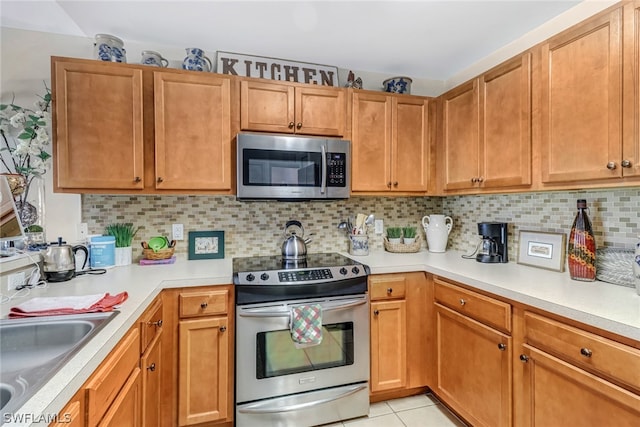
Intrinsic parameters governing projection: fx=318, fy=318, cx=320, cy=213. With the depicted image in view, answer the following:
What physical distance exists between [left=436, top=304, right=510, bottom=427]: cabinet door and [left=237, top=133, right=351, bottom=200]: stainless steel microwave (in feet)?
3.54

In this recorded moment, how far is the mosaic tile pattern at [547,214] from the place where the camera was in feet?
5.16

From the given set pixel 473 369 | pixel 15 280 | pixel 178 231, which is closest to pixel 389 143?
pixel 473 369

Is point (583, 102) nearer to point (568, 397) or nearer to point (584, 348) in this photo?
point (584, 348)

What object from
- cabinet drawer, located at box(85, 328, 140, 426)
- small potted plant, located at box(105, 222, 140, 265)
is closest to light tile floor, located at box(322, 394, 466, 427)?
cabinet drawer, located at box(85, 328, 140, 426)

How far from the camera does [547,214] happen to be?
76.7 inches

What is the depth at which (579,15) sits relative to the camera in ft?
5.79

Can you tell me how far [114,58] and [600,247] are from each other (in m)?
2.89

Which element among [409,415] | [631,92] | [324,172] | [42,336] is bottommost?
[409,415]

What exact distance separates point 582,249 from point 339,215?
5.06 ft

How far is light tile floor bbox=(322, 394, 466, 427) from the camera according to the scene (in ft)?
6.25

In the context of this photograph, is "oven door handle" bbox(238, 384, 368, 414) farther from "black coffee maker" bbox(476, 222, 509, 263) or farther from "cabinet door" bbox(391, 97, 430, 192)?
"cabinet door" bbox(391, 97, 430, 192)

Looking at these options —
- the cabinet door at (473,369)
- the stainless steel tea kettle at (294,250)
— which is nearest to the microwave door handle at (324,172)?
the stainless steel tea kettle at (294,250)

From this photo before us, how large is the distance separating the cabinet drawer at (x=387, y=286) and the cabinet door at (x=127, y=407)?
1306mm

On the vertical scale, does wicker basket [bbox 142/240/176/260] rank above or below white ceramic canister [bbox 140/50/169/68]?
below
